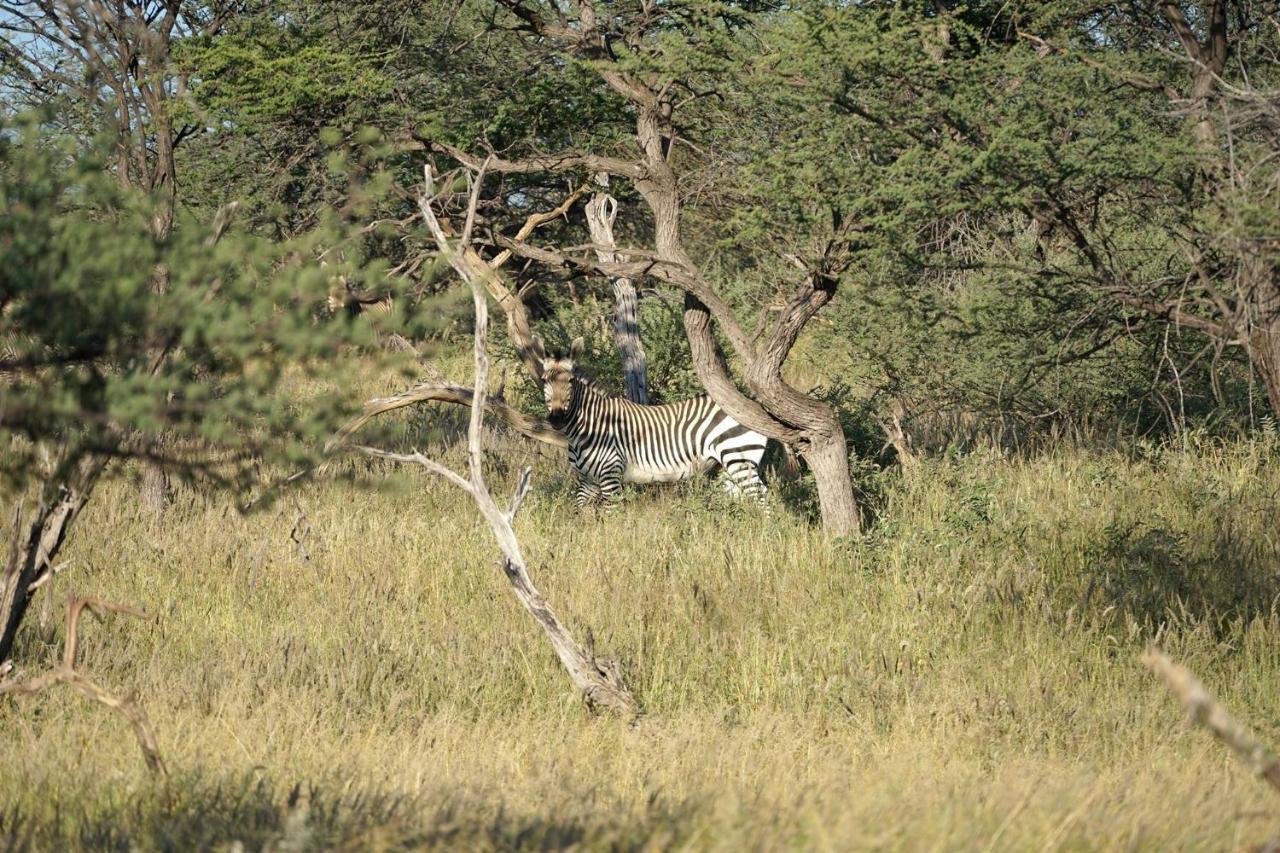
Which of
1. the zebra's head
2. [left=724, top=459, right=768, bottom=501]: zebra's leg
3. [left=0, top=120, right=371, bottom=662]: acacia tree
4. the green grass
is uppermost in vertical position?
[left=0, top=120, right=371, bottom=662]: acacia tree

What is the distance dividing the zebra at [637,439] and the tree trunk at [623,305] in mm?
1081

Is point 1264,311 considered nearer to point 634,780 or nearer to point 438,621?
point 634,780

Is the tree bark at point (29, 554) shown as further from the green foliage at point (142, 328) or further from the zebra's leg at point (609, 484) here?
the zebra's leg at point (609, 484)

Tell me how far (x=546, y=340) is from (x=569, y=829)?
1217 cm

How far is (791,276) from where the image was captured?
1236cm

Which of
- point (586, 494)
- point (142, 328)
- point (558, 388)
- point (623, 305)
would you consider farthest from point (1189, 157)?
point (623, 305)

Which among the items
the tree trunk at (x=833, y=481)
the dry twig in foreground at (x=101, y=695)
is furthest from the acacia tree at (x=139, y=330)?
the tree trunk at (x=833, y=481)

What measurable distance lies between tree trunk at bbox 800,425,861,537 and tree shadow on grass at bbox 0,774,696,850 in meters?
5.56

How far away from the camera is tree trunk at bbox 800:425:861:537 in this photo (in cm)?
993

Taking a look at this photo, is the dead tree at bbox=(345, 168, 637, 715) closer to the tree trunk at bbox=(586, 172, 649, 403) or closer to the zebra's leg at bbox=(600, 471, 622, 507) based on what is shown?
the zebra's leg at bbox=(600, 471, 622, 507)

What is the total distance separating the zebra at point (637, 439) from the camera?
456 inches

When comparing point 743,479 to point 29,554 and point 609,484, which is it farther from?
point 29,554

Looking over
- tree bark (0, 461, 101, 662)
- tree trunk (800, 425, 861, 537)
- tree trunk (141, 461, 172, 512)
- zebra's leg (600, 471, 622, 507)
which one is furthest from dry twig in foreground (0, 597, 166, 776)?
zebra's leg (600, 471, 622, 507)

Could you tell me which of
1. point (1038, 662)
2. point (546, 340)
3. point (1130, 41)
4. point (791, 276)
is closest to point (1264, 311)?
point (1038, 662)
